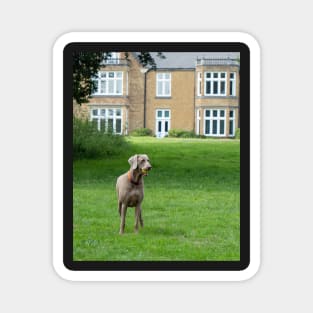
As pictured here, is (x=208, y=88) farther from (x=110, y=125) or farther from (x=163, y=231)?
(x=163, y=231)

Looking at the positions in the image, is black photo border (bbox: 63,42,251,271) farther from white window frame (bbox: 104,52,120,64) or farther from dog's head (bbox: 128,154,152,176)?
dog's head (bbox: 128,154,152,176)

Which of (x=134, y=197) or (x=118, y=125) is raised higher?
(x=118, y=125)

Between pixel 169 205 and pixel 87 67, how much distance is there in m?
1.38

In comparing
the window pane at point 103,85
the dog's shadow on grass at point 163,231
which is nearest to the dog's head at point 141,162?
the dog's shadow on grass at point 163,231

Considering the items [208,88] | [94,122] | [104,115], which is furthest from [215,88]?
→ [104,115]

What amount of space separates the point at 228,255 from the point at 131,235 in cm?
87

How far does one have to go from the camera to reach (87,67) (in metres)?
7.74

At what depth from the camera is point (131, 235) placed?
26.1 ft

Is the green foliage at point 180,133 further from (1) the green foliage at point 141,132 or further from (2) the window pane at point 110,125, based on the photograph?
(2) the window pane at point 110,125

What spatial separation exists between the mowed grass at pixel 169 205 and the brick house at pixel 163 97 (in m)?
0.17
